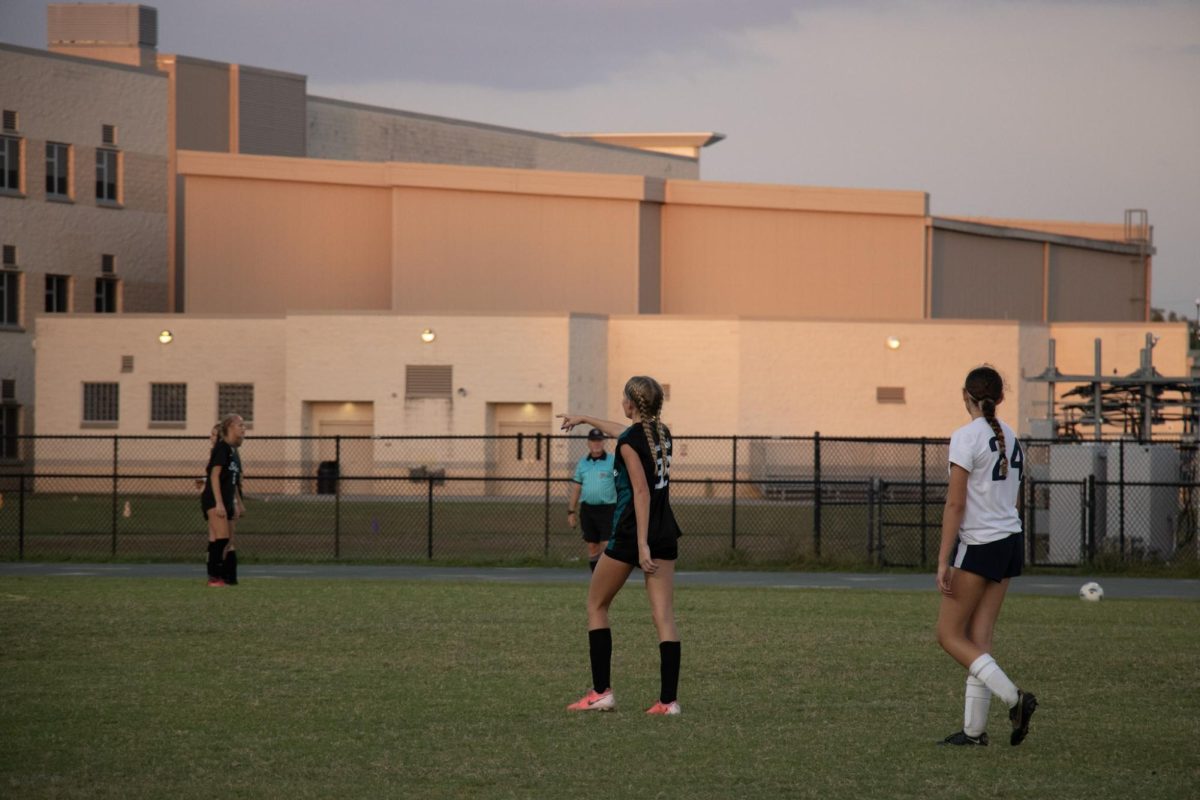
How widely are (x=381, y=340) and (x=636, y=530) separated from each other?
1665 inches

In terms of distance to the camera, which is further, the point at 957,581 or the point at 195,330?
the point at 195,330

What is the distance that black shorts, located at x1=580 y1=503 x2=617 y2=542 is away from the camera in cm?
1858

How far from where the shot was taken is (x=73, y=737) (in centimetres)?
874

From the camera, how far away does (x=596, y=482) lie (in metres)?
18.4

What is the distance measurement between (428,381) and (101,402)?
11.2 metres

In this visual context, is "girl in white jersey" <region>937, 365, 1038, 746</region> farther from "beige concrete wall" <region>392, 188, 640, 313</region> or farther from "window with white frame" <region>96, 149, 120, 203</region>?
"window with white frame" <region>96, 149, 120, 203</region>

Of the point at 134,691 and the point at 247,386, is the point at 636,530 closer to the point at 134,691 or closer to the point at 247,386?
the point at 134,691

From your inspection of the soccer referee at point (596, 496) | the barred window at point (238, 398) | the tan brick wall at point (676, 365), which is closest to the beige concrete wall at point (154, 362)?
the tan brick wall at point (676, 365)

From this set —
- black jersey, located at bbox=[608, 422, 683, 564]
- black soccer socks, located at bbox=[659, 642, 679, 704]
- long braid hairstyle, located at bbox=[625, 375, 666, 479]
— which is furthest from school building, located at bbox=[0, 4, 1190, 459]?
long braid hairstyle, located at bbox=[625, 375, 666, 479]

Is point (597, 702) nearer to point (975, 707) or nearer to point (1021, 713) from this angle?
point (975, 707)

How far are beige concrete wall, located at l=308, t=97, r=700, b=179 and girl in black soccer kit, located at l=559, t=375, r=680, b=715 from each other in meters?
56.1

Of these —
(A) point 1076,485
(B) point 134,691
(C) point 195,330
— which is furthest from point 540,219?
(B) point 134,691

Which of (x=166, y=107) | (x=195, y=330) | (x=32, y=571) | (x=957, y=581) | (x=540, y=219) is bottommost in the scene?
(x=32, y=571)

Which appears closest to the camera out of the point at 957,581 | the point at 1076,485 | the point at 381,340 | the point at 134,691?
the point at 957,581
